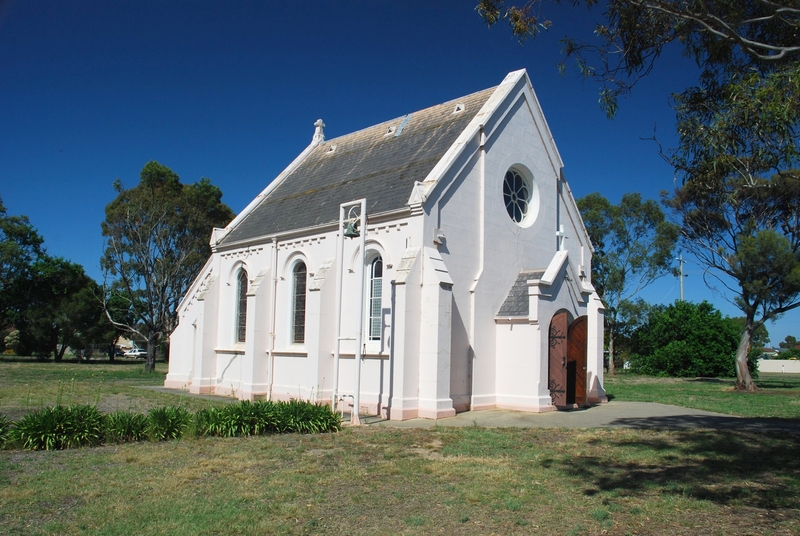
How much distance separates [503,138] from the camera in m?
20.7

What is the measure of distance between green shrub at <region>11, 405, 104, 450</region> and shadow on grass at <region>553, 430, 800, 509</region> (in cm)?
865

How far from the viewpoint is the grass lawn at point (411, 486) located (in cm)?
718

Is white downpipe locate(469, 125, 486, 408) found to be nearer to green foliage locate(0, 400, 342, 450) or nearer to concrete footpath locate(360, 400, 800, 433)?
concrete footpath locate(360, 400, 800, 433)

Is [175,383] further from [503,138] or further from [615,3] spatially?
[615,3]

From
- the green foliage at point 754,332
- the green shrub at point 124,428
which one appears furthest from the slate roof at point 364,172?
the green foliage at point 754,332

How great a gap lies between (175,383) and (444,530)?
24008mm

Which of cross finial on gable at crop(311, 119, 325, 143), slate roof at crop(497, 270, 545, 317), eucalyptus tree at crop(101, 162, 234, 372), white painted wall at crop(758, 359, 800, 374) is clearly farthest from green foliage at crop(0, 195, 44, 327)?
white painted wall at crop(758, 359, 800, 374)

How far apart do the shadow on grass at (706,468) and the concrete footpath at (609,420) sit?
6.18 ft

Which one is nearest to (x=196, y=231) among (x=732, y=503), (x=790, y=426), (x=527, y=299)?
(x=527, y=299)

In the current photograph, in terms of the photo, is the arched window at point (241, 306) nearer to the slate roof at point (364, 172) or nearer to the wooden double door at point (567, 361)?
the slate roof at point (364, 172)

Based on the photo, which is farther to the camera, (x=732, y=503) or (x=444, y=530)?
(x=732, y=503)

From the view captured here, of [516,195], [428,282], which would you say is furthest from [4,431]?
[516,195]

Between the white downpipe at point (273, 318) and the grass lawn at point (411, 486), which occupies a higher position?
the white downpipe at point (273, 318)

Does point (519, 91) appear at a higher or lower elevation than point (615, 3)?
higher
